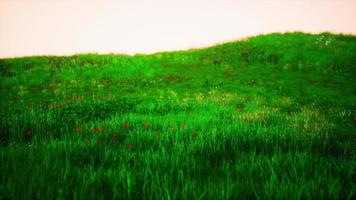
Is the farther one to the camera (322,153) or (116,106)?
(116,106)

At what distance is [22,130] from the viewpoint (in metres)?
4.55

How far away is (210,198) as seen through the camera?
2.18m

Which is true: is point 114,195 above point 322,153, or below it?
above

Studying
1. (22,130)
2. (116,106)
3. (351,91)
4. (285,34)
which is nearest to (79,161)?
(22,130)

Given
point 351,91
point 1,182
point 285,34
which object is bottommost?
point 351,91

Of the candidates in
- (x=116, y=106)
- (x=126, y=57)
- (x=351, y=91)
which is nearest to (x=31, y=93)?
(x=116, y=106)

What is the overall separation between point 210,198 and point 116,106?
7.08 m

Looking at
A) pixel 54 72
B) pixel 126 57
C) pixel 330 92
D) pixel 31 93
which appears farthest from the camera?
pixel 126 57

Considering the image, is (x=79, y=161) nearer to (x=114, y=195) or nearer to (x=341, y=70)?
(x=114, y=195)

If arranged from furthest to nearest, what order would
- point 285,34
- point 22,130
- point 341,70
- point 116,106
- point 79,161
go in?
point 285,34 < point 341,70 < point 116,106 < point 22,130 < point 79,161

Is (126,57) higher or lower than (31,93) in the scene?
higher

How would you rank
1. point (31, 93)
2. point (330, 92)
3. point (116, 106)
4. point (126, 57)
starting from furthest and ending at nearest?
point (126, 57) → point (31, 93) → point (330, 92) → point (116, 106)

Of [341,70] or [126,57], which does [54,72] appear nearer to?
[126,57]

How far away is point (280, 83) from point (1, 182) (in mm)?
16214
